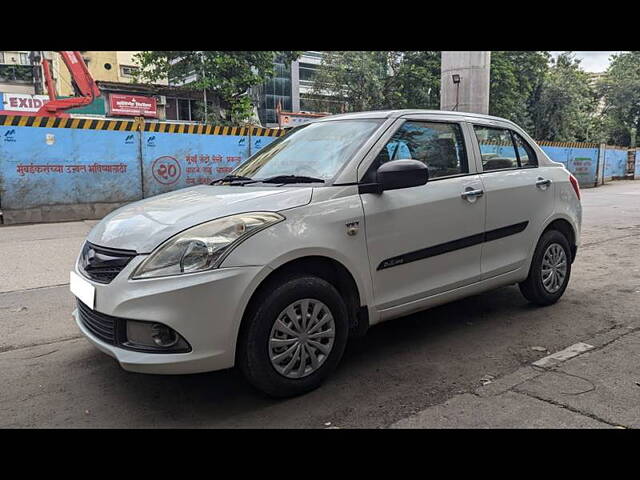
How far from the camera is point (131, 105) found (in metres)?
29.8

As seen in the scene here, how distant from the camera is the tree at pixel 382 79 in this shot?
2742cm

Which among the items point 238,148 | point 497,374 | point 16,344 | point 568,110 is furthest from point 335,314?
point 568,110

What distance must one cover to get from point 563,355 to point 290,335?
6.74 feet

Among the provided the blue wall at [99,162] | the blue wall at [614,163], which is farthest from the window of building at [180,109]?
the blue wall at [614,163]

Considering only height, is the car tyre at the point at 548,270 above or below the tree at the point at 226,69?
below

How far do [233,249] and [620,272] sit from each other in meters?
5.44

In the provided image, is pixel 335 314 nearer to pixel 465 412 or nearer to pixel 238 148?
pixel 465 412

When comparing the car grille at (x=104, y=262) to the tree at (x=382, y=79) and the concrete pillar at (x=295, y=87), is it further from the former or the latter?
the concrete pillar at (x=295, y=87)

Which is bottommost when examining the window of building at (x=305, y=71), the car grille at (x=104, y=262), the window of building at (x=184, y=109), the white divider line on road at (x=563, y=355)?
the white divider line on road at (x=563, y=355)

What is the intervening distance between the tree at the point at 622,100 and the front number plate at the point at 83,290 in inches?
1803

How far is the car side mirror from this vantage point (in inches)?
131

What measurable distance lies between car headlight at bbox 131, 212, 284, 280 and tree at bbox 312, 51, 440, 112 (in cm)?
2608

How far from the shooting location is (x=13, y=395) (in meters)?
3.24

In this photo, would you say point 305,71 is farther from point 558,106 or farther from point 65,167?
point 65,167
